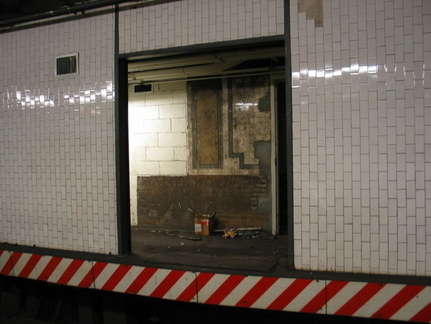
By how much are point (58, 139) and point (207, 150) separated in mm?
2817

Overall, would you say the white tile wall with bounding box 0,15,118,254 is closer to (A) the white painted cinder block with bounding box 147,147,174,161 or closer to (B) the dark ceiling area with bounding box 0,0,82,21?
(B) the dark ceiling area with bounding box 0,0,82,21

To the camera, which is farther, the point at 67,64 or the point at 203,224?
the point at 203,224

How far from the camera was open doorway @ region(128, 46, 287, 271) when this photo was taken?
626 cm

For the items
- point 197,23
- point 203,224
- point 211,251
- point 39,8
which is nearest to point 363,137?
point 197,23

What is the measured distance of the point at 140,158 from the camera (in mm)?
7234

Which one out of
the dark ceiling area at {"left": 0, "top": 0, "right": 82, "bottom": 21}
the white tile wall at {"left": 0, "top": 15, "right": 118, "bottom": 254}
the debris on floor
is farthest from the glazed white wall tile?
the white tile wall at {"left": 0, "top": 15, "right": 118, "bottom": 254}

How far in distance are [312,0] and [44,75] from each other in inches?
131

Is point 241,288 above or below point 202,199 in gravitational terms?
below

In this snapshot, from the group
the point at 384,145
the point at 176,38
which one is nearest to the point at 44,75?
the point at 176,38

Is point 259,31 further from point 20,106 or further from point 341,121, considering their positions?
point 20,106

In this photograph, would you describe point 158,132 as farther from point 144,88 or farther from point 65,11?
point 65,11

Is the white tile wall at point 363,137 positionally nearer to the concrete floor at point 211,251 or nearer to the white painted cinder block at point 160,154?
the concrete floor at point 211,251

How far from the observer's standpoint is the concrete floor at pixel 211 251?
3893 mm

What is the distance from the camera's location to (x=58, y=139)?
4.55m
